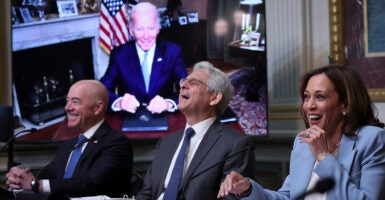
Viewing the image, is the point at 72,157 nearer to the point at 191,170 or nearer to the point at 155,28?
the point at 191,170

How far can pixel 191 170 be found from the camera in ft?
9.84

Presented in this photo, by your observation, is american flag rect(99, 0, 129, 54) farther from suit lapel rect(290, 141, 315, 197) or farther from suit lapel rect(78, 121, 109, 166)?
suit lapel rect(290, 141, 315, 197)

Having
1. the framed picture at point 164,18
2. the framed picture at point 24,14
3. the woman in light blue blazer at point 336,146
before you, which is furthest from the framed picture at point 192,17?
the woman in light blue blazer at point 336,146

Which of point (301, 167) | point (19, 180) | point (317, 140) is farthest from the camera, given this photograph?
point (19, 180)

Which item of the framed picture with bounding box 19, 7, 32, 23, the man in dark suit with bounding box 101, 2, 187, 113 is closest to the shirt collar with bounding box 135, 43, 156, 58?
the man in dark suit with bounding box 101, 2, 187, 113

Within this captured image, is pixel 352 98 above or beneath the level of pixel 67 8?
beneath

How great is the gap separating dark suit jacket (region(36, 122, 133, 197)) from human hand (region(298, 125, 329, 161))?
1403mm

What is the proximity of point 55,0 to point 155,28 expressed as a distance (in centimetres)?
89

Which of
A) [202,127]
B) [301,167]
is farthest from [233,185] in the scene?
→ [202,127]

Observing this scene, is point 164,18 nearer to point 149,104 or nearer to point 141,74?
point 141,74

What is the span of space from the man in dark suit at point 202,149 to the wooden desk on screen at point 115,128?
1.48 metres

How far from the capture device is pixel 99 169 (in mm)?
3312

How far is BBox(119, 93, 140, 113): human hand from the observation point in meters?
4.91

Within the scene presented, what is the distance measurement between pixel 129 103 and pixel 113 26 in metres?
0.67
